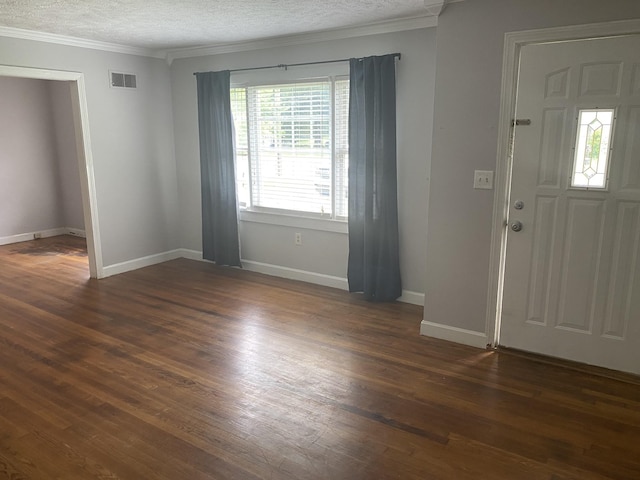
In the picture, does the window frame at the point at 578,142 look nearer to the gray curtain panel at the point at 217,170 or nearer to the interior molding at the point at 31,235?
the gray curtain panel at the point at 217,170

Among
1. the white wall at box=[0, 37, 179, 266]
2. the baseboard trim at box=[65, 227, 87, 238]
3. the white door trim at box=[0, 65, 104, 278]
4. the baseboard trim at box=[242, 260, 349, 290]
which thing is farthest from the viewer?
the baseboard trim at box=[65, 227, 87, 238]

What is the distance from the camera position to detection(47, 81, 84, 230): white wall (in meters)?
6.77

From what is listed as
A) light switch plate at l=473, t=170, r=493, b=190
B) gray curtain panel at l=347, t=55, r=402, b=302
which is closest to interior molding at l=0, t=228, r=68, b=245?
gray curtain panel at l=347, t=55, r=402, b=302

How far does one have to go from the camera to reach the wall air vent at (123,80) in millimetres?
4961

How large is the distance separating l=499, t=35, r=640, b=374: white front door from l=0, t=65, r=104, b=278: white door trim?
4.00 m

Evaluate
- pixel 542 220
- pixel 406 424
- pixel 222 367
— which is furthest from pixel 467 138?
pixel 222 367

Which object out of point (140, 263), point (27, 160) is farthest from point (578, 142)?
point (27, 160)

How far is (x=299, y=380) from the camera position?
2.95 m

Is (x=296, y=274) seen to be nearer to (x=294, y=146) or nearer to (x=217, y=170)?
(x=294, y=146)

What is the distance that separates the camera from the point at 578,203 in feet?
9.67

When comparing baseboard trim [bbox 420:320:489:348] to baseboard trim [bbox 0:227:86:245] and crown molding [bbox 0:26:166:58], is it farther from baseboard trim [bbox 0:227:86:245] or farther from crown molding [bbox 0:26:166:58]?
baseboard trim [bbox 0:227:86:245]

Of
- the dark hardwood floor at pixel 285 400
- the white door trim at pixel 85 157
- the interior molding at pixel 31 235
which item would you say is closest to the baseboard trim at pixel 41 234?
the interior molding at pixel 31 235

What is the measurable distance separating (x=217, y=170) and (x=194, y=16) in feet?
6.04

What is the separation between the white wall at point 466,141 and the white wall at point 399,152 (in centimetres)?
66
